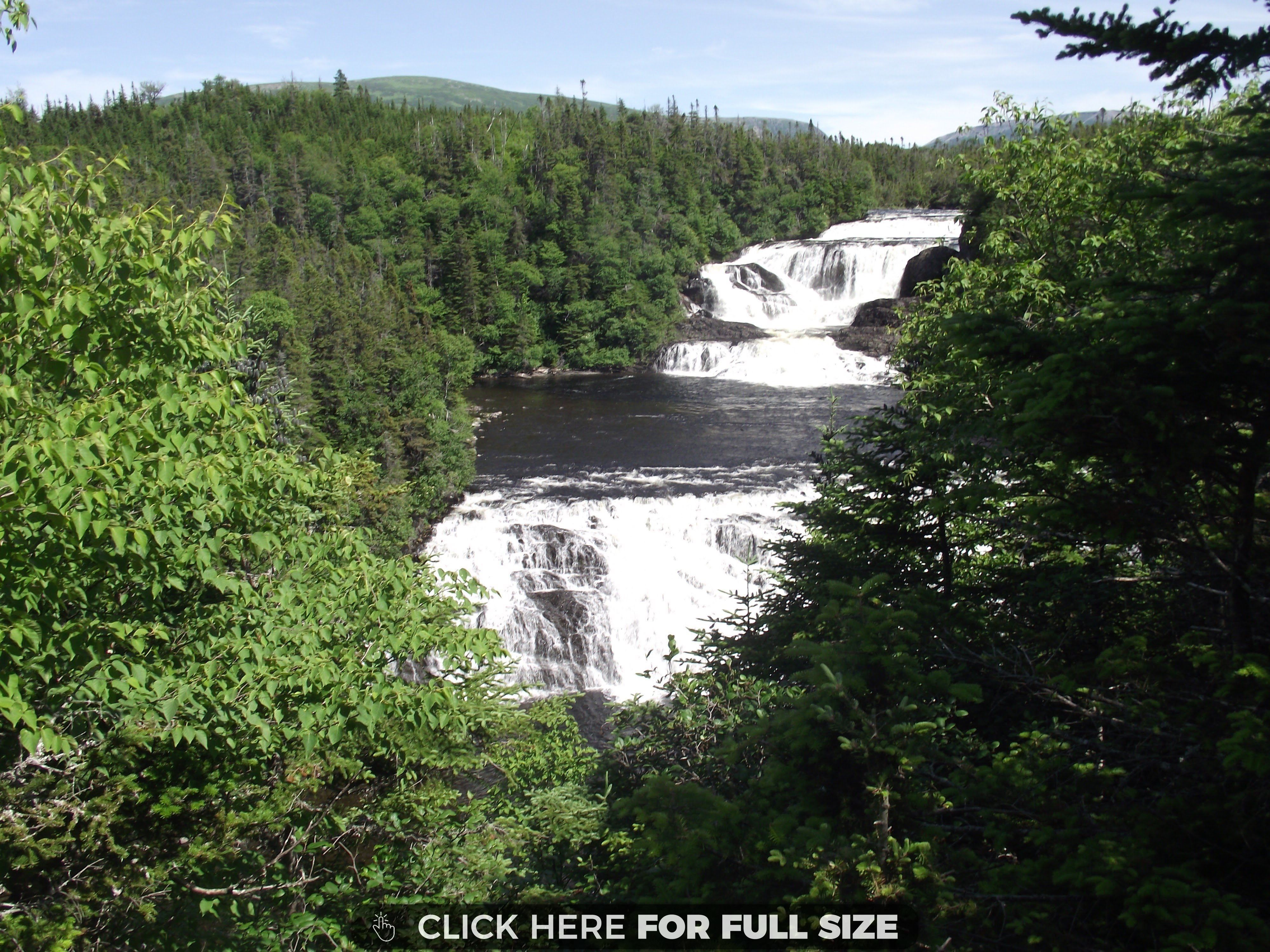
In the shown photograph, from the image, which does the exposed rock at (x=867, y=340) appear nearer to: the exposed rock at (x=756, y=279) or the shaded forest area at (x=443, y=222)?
the exposed rock at (x=756, y=279)

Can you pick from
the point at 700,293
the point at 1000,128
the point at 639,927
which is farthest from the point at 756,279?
the point at 639,927

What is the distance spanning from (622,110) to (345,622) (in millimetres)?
98933

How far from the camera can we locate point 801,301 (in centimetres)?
5519

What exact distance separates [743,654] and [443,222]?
67.8 metres

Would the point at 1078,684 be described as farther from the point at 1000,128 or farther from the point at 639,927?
the point at 1000,128

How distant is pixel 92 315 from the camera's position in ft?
15.0

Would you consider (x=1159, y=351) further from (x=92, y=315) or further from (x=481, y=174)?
(x=481, y=174)

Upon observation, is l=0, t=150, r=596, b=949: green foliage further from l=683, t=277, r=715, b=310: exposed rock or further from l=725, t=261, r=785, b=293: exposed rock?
l=683, t=277, r=715, b=310: exposed rock

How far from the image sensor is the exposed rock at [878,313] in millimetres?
46812

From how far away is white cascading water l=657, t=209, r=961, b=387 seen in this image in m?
42.6

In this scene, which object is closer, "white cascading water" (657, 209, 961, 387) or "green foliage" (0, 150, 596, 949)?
"green foliage" (0, 150, 596, 949)

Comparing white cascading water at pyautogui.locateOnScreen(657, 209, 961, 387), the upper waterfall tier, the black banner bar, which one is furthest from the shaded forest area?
the black banner bar

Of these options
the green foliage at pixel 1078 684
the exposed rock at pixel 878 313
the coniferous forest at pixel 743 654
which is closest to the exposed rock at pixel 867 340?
the exposed rock at pixel 878 313

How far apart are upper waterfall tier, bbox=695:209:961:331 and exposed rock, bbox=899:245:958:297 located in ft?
2.33
